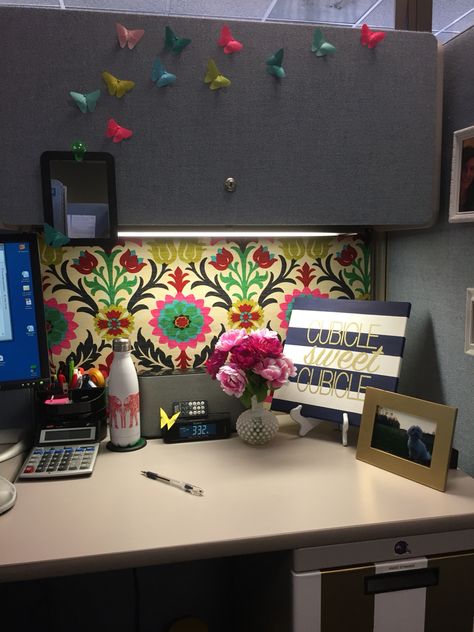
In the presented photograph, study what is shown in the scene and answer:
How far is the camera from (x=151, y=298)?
4.43 ft

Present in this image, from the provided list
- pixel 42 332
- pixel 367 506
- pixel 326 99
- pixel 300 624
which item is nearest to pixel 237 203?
pixel 326 99

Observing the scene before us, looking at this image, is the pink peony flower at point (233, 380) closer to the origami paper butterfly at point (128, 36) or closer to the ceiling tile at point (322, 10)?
the origami paper butterfly at point (128, 36)

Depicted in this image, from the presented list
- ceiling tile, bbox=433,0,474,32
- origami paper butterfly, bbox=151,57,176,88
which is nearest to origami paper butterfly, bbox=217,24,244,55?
origami paper butterfly, bbox=151,57,176,88

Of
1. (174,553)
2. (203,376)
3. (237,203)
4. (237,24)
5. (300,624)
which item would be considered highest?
(237,24)

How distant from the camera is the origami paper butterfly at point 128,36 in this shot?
0.99 meters

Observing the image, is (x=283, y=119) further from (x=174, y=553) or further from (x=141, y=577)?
(x=141, y=577)

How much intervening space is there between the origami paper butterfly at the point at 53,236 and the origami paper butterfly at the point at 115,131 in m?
0.21

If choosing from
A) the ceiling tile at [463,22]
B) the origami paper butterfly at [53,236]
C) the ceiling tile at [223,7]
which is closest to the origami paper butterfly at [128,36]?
the origami paper butterfly at [53,236]

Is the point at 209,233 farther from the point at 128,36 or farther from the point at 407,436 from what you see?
the point at 407,436

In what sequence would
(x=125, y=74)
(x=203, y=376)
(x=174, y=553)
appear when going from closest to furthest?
(x=174, y=553) < (x=125, y=74) < (x=203, y=376)

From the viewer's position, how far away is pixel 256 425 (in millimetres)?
1178

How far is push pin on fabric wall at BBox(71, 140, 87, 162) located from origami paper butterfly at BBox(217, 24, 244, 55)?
34 cm

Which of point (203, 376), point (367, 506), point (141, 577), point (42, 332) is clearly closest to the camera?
point (367, 506)

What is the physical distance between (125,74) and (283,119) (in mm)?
327
